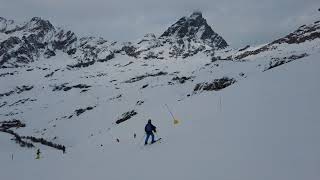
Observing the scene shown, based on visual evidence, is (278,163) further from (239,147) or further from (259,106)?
(259,106)

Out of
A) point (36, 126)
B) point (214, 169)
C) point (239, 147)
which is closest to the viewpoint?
point (214, 169)

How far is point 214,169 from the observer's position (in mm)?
16500

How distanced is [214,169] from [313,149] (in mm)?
3905

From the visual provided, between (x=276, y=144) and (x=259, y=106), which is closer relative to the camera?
(x=276, y=144)

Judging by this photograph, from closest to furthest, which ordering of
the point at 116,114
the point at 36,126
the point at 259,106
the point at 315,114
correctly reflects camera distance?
1. the point at 315,114
2. the point at 259,106
3. the point at 116,114
4. the point at 36,126

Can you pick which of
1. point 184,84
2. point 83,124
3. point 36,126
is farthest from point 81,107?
point 184,84

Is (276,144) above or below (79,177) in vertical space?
above

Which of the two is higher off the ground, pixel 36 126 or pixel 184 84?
pixel 184 84

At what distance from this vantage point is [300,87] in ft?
92.3

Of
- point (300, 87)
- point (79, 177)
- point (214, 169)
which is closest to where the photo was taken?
point (214, 169)

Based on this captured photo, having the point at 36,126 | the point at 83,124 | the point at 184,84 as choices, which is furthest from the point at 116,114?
the point at 36,126

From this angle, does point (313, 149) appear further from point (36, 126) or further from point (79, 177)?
point (36, 126)

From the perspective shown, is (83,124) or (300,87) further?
(83,124)

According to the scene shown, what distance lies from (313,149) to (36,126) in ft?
492
